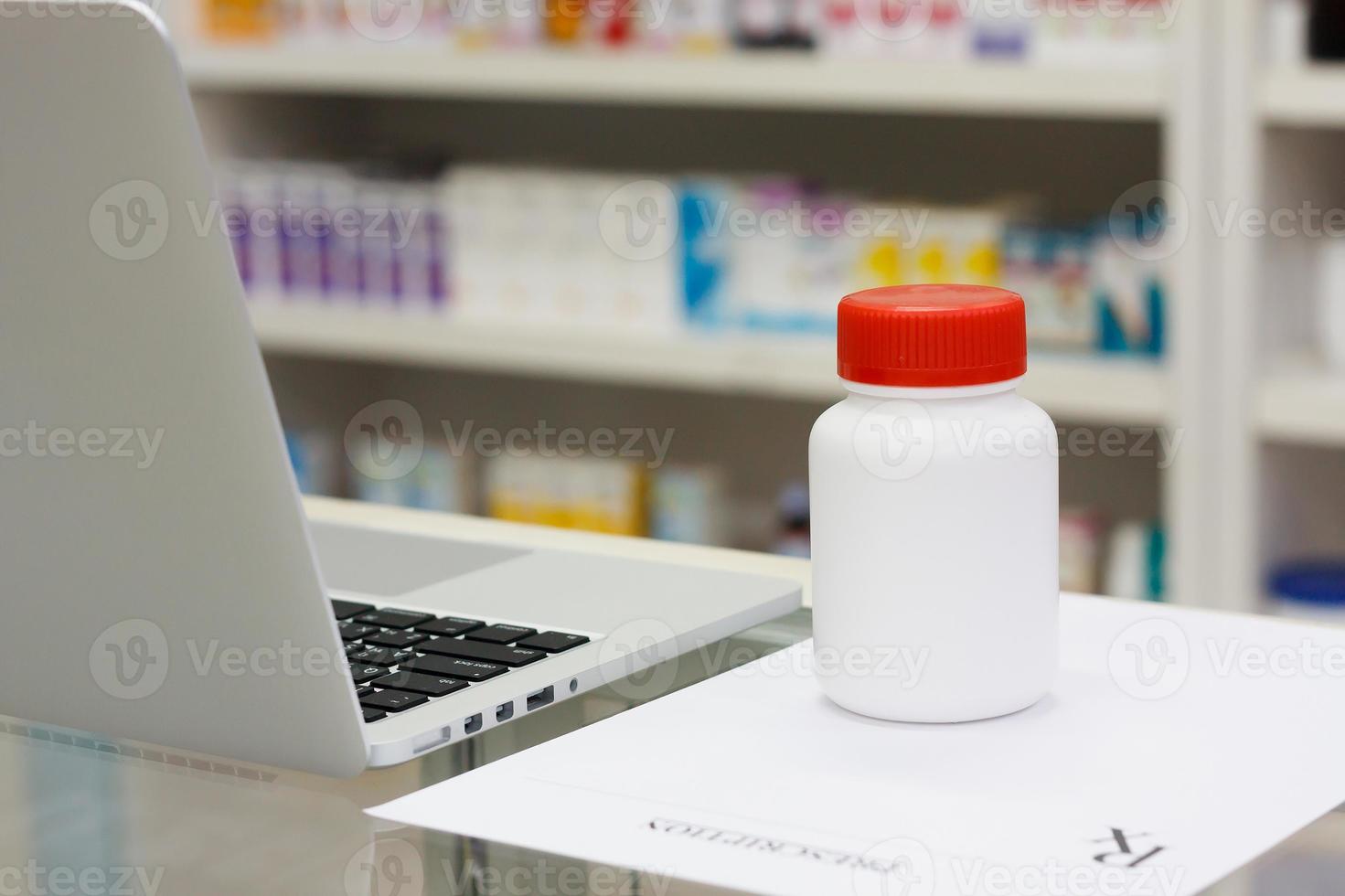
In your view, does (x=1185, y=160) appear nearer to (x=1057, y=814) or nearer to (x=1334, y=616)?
(x=1334, y=616)

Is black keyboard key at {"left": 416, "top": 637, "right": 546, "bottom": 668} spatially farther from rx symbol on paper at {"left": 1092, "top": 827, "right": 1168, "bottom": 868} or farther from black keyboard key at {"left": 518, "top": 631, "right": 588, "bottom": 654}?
rx symbol on paper at {"left": 1092, "top": 827, "right": 1168, "bottom": 868}

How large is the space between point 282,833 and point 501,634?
0.14 meters

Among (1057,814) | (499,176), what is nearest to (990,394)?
(1057,814)

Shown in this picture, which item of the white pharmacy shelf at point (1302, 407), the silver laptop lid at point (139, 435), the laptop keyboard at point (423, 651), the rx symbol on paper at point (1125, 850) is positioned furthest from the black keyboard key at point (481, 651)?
the white pharmacy shelf at point (1302, 407)

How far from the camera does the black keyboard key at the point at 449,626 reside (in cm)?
71

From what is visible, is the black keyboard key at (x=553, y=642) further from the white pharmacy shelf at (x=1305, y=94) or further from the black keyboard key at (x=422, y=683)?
the white pharmacy shelf at (x=1305, y=94)

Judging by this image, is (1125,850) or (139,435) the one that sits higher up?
(139,435)

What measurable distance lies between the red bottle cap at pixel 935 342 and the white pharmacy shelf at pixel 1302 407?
1.25 metres

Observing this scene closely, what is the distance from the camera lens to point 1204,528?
1.86 meters

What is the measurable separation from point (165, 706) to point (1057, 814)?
11.1 inches

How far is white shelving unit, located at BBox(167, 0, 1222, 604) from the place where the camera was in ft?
5.92

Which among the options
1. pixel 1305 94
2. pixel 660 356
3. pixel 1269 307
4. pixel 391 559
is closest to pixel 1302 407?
pixel 1269 307

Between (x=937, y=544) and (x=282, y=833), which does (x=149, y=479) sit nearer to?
(x=282, y=833)

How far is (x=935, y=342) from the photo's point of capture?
1.91 feet
